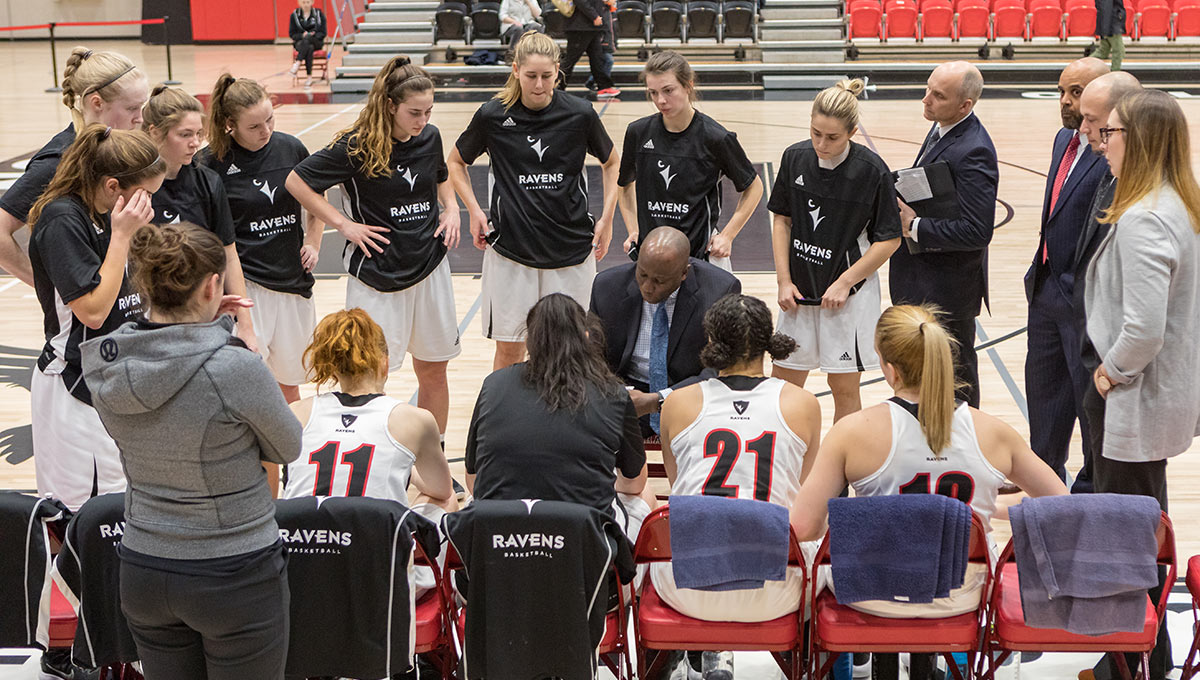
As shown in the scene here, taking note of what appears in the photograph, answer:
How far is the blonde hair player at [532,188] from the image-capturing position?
5.23 metres

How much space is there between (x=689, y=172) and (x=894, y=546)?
247 centimetres

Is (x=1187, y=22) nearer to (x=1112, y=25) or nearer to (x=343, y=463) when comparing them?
(x=1112, y=25)

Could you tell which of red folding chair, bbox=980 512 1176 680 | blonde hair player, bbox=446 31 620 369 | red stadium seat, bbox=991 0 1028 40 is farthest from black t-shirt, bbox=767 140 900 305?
red stadium seat, bbox=991 0 1028 40

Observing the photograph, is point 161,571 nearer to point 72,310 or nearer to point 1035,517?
point 72,310

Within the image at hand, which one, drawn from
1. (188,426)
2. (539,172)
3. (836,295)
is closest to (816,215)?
(836,295)

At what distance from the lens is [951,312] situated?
4902mm

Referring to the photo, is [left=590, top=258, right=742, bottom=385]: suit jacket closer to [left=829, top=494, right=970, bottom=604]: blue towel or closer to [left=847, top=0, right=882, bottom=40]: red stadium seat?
[left=829, top=494, right=970, bottom=604]: blue towel

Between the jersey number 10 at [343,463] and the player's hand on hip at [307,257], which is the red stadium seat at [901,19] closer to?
the player's hand on hip at [307,257]

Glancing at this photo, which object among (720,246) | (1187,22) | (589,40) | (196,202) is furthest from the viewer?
(1187,22)

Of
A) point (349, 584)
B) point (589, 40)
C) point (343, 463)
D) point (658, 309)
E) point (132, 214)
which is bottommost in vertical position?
point (349, 584)

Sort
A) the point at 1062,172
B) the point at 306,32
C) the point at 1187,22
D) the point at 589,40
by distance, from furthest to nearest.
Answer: the point at 306,32, the point at 1187,22, the point at 589,40, the point at 1062,172

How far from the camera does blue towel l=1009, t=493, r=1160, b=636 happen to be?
296 centimetres

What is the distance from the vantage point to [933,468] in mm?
3168

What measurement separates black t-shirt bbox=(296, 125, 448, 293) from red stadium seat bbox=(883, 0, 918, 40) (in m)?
15.6
